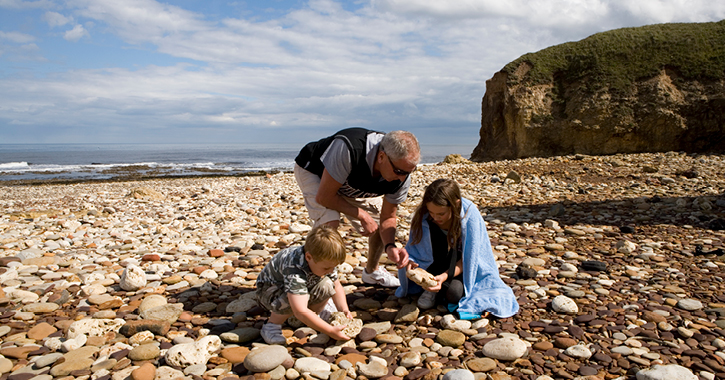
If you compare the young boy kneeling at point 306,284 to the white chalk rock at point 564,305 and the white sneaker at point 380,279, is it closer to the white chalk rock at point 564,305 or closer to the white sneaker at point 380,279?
the white sneaker at point 380,279

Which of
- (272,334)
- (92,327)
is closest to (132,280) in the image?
(92,327)

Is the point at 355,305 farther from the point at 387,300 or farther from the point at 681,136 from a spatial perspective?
the point at 681,136

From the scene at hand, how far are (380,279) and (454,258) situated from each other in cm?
85

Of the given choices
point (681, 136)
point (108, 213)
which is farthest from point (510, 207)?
point (681, 136)

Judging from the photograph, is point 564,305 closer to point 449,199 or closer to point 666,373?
point 666,373

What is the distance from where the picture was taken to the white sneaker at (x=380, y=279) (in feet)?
15.2

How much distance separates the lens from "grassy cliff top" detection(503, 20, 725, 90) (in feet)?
63.7

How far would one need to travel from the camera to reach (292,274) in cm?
337

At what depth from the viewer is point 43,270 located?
4.93 m

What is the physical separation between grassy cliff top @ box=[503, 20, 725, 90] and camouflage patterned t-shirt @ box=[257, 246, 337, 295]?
20.5 metres

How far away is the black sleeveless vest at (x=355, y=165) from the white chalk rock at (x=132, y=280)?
1.96 metres

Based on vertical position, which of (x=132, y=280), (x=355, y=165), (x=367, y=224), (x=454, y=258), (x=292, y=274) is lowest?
(x=132, y=280)

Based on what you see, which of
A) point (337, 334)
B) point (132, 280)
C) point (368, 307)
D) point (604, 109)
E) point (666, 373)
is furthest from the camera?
point (604, 109)

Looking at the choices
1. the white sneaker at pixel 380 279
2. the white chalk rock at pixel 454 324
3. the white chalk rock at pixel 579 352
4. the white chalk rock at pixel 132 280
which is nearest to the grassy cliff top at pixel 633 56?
the white sneaker at pixel 380 279
